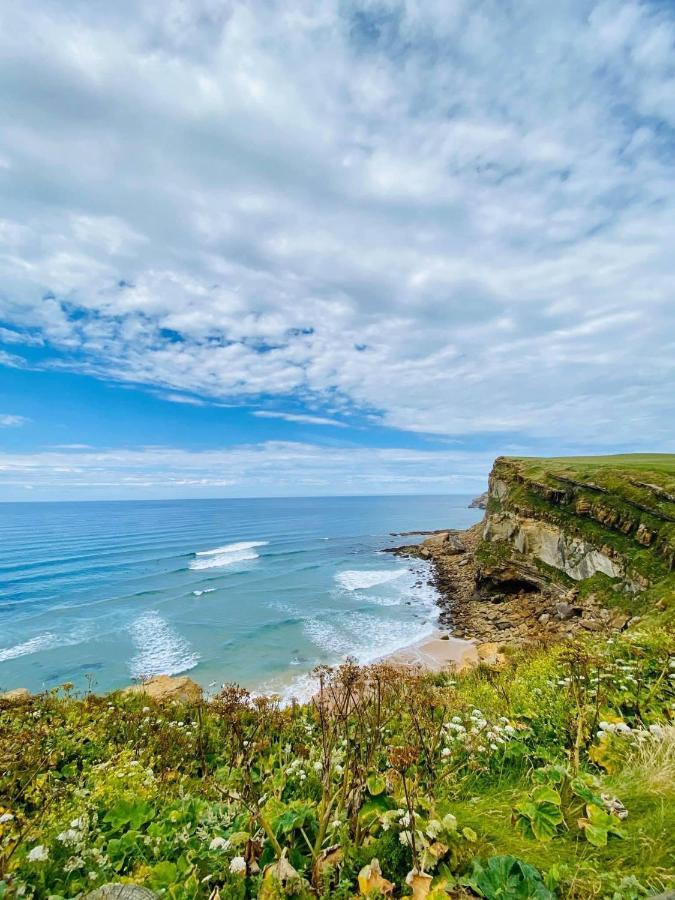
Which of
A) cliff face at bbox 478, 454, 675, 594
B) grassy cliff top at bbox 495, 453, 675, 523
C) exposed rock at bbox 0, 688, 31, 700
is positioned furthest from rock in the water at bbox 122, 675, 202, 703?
grassy cliff top at bbox 495, 453, 675, 523

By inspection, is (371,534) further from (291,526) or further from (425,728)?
(425,728)

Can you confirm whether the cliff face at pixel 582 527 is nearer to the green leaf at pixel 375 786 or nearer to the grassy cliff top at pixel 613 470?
the grassy cliff top at pixel 613 470

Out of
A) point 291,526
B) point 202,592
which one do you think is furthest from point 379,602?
point 291,526

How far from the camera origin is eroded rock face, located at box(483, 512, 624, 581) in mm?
26594

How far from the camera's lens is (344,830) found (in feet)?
10.2

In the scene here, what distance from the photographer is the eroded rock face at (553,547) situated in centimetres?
2659

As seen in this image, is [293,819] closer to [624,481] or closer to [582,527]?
[582,527]

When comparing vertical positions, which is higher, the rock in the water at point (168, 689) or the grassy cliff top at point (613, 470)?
the grassy cliff top at point (613, 470)

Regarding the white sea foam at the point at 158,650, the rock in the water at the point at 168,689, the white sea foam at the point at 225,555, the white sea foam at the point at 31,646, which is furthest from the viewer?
the white sea foam at the point at 225,555

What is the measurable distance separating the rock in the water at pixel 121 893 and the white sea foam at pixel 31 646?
30.1 m

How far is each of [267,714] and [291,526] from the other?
314 ft

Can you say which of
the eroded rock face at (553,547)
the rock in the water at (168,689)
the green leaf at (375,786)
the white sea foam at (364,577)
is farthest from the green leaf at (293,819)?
the white sea foam at (364,577)

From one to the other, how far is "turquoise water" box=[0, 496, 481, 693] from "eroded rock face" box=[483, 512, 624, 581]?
997 cm

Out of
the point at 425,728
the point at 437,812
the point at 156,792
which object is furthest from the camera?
the point at 425,728
